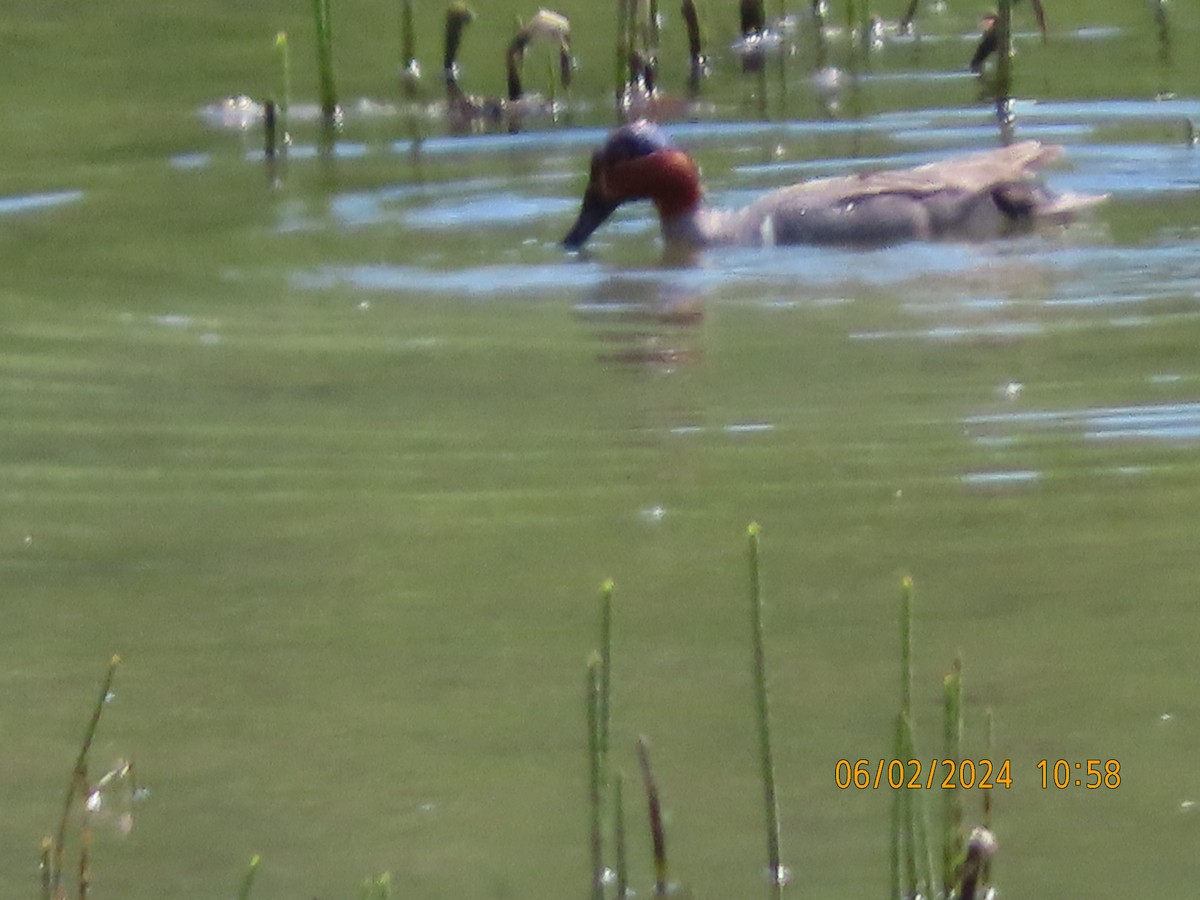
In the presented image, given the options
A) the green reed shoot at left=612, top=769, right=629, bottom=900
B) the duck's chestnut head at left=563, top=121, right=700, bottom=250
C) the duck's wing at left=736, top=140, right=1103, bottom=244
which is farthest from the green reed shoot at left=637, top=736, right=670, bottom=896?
the duck's chestnut head at left=563, top=121, right=700, bottom=250

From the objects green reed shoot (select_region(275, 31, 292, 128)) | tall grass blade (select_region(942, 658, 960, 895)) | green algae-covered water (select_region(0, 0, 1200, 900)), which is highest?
green reed shoot (select_region(275, 31, 292, 128))

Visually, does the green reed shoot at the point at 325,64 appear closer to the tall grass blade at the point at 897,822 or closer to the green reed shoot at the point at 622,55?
the green reed shoot at the point at 622,55

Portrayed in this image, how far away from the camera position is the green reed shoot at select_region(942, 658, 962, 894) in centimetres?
352

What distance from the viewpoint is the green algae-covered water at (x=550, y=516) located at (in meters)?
4.31

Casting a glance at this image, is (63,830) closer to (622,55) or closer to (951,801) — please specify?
(951,801)

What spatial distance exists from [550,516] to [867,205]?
12.1 feet

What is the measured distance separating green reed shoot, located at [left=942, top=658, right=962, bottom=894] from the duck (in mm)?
5624

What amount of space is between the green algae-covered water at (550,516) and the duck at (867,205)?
0.14 meters

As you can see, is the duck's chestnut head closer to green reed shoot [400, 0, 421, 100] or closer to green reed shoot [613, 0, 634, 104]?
green reed shoot [613, 0, 634, 104]

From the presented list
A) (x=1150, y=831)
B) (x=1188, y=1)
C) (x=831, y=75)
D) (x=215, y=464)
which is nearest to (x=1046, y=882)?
(x=1150, y=831)

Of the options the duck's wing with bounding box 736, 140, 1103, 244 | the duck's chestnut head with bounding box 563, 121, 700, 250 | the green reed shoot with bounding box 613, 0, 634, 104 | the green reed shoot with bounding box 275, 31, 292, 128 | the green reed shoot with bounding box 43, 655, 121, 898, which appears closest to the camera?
the green reed shoot with bounding box 43, 655, 121, 898

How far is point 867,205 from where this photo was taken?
934 centimetres

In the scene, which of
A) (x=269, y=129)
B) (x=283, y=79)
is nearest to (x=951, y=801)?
(x=283, y=79)

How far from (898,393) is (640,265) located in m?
2.75
